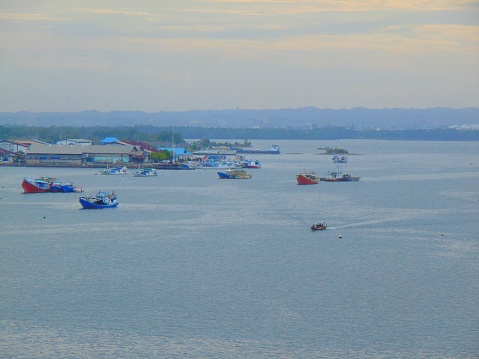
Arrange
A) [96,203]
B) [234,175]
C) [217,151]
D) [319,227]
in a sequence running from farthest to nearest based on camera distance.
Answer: [217,151] < [234,175] < [96,203] < [319,227]

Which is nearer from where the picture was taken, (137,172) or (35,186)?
A: (35,186)

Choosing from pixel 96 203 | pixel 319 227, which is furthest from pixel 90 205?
pixel 319 227

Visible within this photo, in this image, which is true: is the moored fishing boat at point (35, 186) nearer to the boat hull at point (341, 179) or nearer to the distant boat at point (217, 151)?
the boat hull at point (341, 179)

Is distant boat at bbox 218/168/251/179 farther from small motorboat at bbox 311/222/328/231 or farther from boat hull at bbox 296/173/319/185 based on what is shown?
small motorboat at bbox 311/222/328/231

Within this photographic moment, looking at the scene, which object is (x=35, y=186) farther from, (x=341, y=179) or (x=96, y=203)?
(x=341, y=179)

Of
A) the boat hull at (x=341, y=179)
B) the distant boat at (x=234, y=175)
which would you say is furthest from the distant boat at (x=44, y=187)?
the boat hull at (x=341, y=179)

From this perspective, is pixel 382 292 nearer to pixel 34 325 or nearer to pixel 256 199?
pixel 34 325

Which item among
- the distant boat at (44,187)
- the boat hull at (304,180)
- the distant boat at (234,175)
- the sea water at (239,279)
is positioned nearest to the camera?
the sea water at (239,279)

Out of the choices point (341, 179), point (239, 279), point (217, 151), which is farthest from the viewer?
point (217, 151)
